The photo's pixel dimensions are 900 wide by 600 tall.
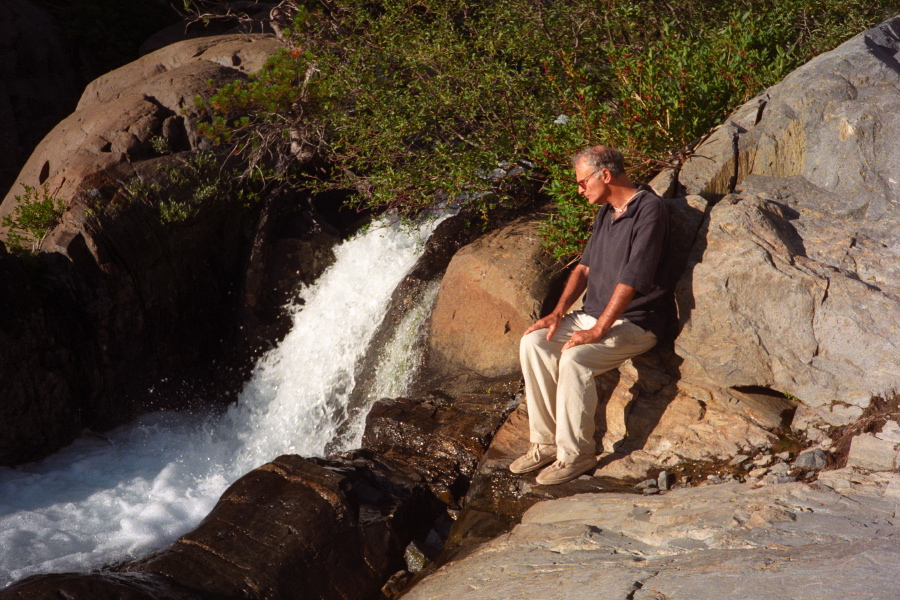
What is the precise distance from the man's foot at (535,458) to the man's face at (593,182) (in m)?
1.76

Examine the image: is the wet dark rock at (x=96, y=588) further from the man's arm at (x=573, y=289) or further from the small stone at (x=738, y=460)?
the small stone at (x=738, y=460)

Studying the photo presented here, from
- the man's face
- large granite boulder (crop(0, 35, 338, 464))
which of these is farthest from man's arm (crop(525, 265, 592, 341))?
large granite boulder (crop(0, 35, 338, 464))

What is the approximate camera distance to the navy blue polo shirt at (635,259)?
15.9 feet

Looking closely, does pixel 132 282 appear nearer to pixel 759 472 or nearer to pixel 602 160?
pixel 602 160

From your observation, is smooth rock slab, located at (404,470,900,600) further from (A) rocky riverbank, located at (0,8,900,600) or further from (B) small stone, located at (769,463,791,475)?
(B) small stone, located at (769,463,791,475)

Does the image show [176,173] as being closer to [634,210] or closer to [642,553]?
[634,210]

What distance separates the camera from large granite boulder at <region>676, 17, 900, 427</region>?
15.3ft

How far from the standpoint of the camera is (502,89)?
7.78 meters

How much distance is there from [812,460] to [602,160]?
2.31 m

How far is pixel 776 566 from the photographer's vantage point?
10.7 ft

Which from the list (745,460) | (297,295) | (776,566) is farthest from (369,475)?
(297,295)

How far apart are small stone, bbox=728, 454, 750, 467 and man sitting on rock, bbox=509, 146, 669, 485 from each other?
90 centimetres

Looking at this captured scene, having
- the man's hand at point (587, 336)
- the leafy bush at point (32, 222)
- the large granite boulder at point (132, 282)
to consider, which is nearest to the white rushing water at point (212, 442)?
the large granite boulder at point (132, 282)

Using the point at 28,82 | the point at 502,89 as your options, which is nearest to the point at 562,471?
the point at 502,89
